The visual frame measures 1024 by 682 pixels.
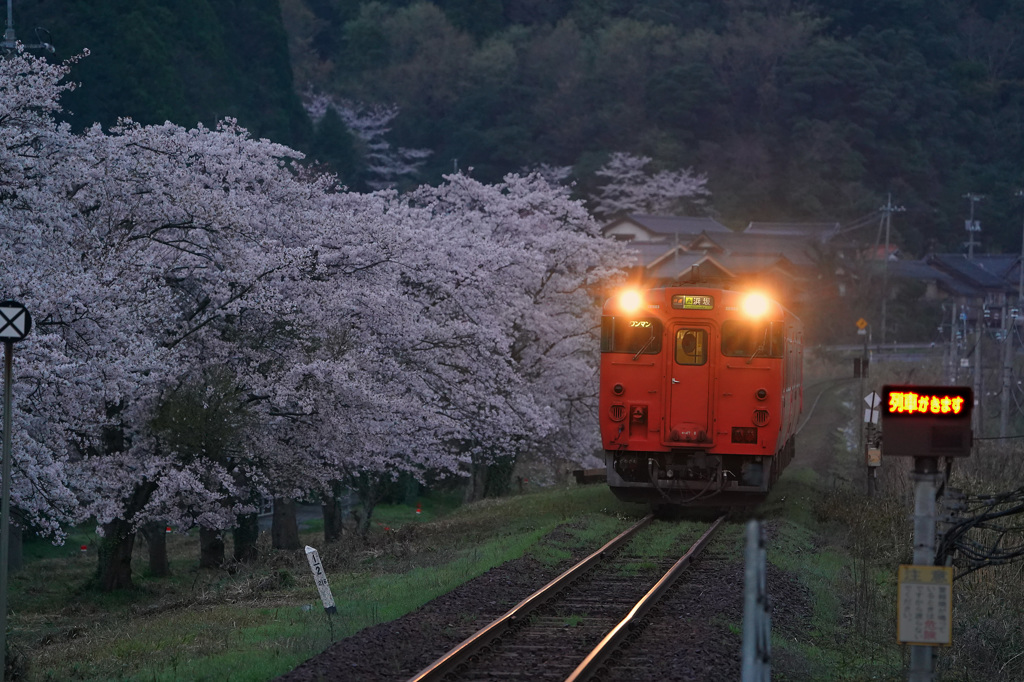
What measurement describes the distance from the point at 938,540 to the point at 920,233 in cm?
7030

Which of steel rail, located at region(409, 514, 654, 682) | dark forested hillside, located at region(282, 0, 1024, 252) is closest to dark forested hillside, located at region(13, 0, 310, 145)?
dark forested hillside, located at region(282, 0, 1024, 252)

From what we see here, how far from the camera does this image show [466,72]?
3068 inches

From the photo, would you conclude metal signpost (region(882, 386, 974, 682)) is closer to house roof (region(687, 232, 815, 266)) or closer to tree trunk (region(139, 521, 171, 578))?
tree trunk (region(139, 521, 171, 578))

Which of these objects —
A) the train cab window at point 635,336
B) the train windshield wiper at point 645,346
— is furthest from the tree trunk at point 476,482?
the train windshield wiper at point 645,346

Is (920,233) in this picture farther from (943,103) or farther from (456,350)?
(456,350)

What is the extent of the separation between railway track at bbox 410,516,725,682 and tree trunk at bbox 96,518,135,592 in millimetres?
8562

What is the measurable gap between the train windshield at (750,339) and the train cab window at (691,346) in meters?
0.28

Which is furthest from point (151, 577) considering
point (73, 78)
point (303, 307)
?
point (73, 78)

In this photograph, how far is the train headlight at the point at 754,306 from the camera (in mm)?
17484

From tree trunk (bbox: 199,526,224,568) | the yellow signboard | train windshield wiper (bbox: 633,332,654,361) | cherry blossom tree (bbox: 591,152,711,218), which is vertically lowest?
tree trunk (bbox: 199,526,224,568)

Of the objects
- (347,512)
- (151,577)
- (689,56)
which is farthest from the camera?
(689,56)

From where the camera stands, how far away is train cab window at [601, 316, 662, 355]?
1762cm

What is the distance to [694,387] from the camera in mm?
17516

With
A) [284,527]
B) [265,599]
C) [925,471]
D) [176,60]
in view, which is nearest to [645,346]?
[265,599]
